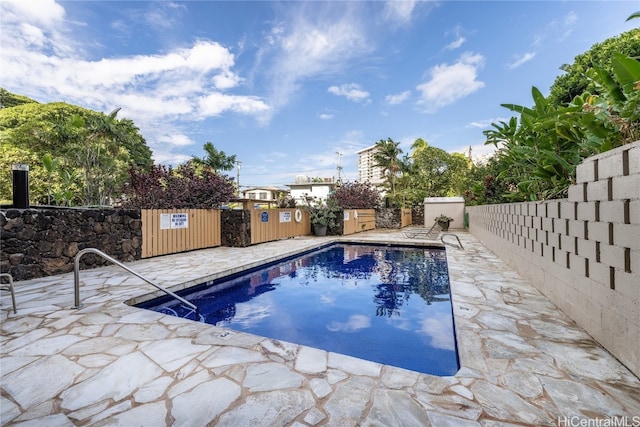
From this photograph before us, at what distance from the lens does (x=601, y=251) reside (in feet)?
6.77

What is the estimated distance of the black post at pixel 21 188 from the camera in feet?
14.6

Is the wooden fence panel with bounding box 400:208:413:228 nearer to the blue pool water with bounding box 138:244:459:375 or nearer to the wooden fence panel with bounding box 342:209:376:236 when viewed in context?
the wooden fence panel with bounding box 342:209:376:236

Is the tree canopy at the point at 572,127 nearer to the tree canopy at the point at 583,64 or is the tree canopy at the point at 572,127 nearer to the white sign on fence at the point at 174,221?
the white sign on fence at the point at 174,221

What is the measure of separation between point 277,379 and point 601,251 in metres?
2.57

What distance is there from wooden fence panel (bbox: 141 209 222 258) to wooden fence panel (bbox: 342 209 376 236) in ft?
19.3

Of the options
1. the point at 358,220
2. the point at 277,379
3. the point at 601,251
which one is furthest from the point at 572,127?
the point at 358,220

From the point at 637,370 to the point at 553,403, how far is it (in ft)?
2.38

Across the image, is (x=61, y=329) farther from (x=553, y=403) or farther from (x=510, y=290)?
(x=510, y=290)

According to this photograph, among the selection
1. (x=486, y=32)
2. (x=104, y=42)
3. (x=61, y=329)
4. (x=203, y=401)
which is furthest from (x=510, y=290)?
(x=104, y=42)

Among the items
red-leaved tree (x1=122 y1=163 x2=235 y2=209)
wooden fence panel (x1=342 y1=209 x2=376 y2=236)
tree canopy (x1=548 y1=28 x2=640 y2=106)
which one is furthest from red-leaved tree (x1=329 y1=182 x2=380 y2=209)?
tree canopy (x1=548 y1=28 x2=640 y2=106)

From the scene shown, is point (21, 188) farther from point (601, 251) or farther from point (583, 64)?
point (583, 64)

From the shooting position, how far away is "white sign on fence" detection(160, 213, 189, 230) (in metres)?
6.76

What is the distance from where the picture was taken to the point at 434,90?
1402 centimetres

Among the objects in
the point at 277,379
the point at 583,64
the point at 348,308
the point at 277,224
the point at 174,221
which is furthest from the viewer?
the point at 583,64
